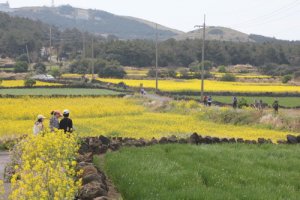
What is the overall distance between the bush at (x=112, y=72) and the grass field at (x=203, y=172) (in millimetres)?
84625

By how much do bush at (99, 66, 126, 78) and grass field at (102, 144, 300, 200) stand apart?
3332 inches

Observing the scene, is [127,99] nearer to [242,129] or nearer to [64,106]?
[64,106]

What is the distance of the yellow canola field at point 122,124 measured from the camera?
27.3m

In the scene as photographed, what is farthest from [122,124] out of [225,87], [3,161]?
[225,87]

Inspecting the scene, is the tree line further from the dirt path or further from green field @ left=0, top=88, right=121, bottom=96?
the dirt path

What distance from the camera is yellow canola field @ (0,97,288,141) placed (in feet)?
89.7

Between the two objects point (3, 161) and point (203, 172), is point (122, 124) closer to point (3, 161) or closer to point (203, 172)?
point (3, 161)

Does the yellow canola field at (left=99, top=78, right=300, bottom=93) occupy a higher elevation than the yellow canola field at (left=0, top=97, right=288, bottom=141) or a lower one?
lower

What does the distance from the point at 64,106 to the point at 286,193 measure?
111 ft

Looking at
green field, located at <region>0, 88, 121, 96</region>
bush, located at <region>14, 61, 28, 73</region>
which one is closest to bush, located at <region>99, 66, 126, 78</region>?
bush, located at <region>14, 61, 28, 73</region>

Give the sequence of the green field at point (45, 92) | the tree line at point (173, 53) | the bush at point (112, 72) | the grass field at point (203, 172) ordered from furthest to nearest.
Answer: the tree line at point (173, 53) → the bush at point (112, 72) → the green field at point (45, 92) → the grass field at point (203, 172)

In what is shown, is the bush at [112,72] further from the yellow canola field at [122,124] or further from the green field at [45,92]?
the yellow canola field at [122,124]

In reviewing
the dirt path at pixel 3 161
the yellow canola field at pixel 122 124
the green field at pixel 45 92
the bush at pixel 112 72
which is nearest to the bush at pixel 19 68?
the bush at pixel 112 72

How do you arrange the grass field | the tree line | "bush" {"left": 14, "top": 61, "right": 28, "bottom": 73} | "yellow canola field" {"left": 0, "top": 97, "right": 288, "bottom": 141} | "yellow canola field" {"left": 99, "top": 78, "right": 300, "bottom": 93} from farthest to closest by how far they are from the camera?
the tree line, "bush" {"left": 14, "top": 61, "right": 28, "bottom": 73}, "yellow canola field" {"left": 99, "top": 78, "right": 300, "bottom": 93}, "yellow canola field" {"left": 0, "top": 97, "right": 288, "bottom": 141}, the grass field
